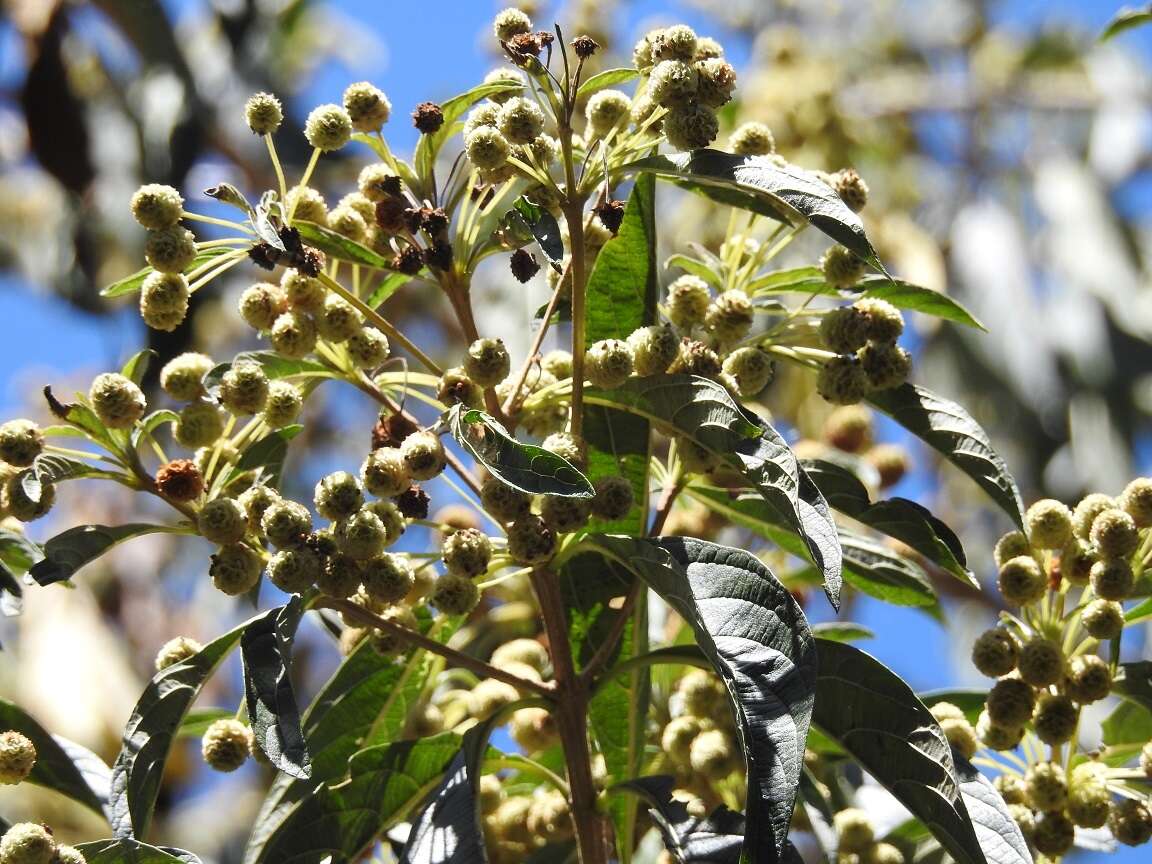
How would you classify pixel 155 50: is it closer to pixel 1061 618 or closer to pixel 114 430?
pixel 114 430

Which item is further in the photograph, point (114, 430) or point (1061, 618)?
point (1061, 618)

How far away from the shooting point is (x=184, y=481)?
138 centimetres

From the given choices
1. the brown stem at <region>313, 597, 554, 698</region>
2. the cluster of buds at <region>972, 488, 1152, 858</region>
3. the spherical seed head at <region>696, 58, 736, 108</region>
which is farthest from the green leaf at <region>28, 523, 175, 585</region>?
the cluster of buds at <region>972, 488, 1152, 858</region>

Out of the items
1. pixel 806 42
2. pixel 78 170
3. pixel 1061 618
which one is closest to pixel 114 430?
pixel 1061 618

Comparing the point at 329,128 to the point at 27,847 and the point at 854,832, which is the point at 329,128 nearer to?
the point at 27,847

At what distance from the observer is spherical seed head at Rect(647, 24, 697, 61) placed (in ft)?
4.58

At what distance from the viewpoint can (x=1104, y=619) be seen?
149cm

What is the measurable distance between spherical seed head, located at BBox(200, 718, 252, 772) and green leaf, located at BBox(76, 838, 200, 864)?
0.18 meters

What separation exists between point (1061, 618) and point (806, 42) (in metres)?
4.69

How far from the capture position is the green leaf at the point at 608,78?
4.88ft

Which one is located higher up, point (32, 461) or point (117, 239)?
point (117, 239)

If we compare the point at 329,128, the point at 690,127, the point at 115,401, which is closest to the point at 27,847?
the point at 115,401

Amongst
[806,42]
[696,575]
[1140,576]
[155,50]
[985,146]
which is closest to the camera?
[696,575]

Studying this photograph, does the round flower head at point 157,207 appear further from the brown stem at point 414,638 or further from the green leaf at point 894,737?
the green leaf at point 894,737
